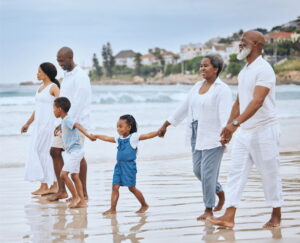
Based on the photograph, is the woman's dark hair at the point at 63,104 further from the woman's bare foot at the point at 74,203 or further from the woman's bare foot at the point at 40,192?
the woman's bare foot at the point at 40,192

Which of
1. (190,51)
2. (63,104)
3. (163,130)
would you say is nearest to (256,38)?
(163,130)

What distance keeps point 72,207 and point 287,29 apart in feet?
220

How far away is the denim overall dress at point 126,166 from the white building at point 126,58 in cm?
8999

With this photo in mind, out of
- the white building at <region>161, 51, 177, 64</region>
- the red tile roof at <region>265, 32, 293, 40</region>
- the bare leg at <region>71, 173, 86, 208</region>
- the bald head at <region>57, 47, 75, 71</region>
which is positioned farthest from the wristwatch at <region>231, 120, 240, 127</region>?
the white building at <region>161, 51, 177, 64</region>

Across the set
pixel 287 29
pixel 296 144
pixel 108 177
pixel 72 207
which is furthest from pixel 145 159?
pixel 287 29

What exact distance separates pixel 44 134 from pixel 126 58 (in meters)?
99.1

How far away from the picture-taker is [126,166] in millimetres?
6699

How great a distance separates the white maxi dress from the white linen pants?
318 centimetres

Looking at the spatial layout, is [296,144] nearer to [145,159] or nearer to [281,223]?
[145,159]

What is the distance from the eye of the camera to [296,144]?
14797 mm

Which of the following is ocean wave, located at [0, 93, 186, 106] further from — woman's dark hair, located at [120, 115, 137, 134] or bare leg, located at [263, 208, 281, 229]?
bare leg, located at [263, 208, 281, 229]

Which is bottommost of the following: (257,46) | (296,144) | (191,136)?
(296,144)

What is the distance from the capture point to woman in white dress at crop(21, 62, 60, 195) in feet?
26.9

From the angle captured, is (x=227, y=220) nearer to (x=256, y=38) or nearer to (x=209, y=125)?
(x=209, y=125)
